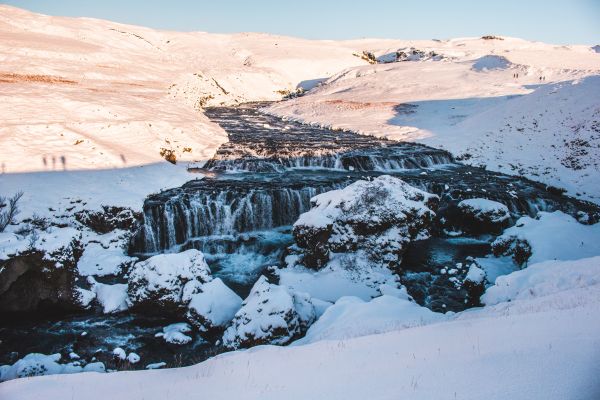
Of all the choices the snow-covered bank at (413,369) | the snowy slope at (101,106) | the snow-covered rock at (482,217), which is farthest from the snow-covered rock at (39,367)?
the snow-covered rock at (482,217)

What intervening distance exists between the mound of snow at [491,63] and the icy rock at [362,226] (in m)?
54.6

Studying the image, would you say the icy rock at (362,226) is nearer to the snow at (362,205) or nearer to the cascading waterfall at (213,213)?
the snow at (362,205)

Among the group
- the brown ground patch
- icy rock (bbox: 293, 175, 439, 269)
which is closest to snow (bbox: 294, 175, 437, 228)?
icy rock (bbox: 293, 175, 439, 269)

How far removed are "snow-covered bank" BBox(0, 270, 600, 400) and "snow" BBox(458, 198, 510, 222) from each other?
435 inches

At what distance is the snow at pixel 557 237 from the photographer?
49.7ft

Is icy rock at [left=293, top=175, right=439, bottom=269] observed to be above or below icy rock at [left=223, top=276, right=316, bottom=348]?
above

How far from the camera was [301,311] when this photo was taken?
1204cm

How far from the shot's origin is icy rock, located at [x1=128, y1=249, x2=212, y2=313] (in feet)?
42.2

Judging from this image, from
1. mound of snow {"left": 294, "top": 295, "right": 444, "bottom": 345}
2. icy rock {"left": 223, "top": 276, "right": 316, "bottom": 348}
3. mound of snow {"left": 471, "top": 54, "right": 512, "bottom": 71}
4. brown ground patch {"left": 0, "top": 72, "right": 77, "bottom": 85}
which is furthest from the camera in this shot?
mound of snow {"left": 471, "top": 54, "right": 512, "bottom": 71}

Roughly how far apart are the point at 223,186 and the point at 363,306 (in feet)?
40.6

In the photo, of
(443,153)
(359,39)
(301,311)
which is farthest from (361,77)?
(359,39)

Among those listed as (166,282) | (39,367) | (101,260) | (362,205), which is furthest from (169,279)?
(362,205)

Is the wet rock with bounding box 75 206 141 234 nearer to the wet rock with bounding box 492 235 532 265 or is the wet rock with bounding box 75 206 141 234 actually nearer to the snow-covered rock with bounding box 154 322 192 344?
the snow-covered rock with bounding box 154 322 192 344

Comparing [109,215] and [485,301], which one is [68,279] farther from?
[485,301]
